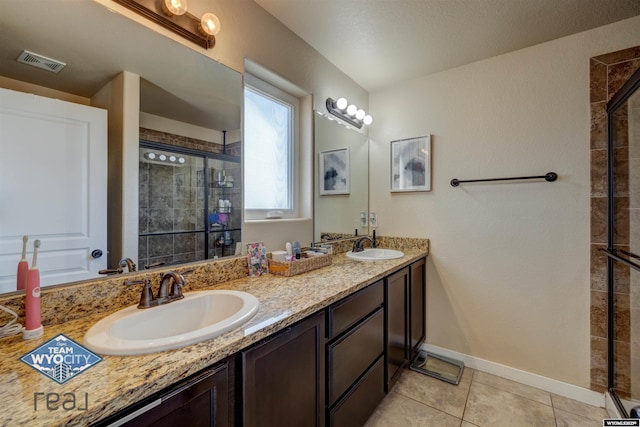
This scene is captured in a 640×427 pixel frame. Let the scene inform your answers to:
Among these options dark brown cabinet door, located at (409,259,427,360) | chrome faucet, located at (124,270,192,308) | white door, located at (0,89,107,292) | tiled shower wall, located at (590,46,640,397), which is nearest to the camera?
white door, located at (0,89,107,292)

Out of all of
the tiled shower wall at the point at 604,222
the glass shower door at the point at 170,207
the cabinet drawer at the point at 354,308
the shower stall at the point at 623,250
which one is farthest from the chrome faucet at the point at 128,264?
the tiled shower wall at the point at 604,222

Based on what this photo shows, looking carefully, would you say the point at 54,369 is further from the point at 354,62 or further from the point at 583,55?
the point at 583,55

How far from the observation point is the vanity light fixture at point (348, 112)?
213 cm

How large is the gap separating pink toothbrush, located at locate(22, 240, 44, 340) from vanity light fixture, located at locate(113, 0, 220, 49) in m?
0.98

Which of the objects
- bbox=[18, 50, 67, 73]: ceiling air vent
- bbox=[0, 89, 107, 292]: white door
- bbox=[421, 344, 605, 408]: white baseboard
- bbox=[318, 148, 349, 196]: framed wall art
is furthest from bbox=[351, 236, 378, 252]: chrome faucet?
bbox=[18, 50, 67, 73]: ceiling air vent

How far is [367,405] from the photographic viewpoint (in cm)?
147

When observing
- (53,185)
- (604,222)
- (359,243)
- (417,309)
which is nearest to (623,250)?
(604,222)

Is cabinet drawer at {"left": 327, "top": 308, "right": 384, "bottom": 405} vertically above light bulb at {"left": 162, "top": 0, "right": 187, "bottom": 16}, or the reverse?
light bulb at {"left": 162, "top": 0, "right": 187, "bottom": 16}

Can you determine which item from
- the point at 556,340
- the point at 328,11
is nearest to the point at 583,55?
the point at 328,11

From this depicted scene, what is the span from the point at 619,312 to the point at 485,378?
90 centimetres

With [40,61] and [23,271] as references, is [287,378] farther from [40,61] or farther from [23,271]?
[40,61]

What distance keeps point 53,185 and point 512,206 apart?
2.46 meters

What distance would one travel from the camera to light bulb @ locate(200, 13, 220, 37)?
125 centimetres

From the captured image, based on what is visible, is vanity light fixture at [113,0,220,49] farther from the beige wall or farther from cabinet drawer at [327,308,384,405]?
the beige wall
